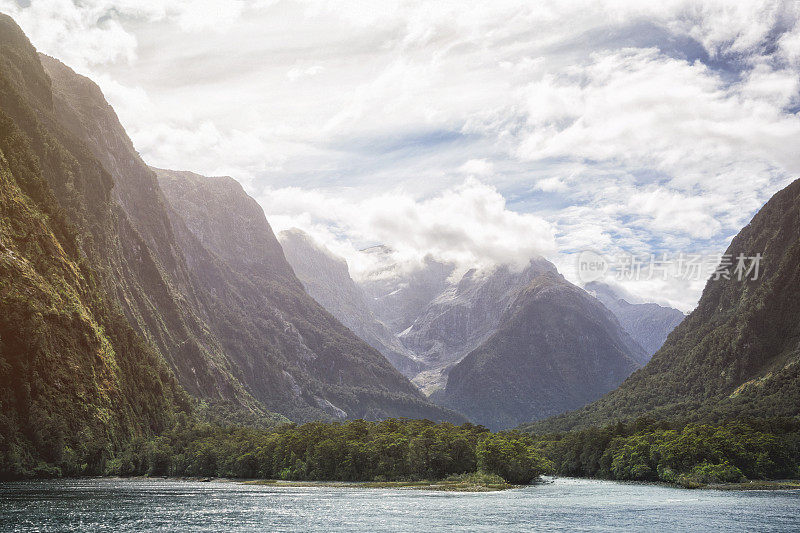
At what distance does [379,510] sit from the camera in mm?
140125

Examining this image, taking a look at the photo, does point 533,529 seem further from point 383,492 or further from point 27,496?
point 27,496

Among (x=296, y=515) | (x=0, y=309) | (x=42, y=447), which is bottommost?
(x=296, y=515)

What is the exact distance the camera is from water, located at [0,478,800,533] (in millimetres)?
112625

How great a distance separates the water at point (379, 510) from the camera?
11262 centimetres

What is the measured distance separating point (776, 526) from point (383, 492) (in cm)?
10787

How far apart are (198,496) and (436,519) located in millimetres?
72512

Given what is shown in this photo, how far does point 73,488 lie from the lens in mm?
170500

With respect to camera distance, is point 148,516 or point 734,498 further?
point 734,498

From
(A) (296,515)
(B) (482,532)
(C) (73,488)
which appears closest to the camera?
(B) (482,532)

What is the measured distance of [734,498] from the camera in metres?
159

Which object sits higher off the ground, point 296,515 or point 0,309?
point 0,309

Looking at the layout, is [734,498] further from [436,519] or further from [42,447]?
[42,447]

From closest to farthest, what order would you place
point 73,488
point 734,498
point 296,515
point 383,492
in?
point 296,515 → point 734,498 → point 73,488 → point 383,492

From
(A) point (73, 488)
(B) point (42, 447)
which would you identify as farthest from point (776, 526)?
(B) point (42, 447)
